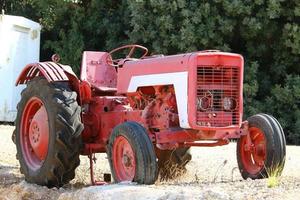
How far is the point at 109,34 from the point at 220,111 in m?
12.4

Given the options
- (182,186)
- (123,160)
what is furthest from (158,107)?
(182,186)

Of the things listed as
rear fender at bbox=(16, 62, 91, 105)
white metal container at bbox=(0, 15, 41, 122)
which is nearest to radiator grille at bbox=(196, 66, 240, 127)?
rear fender at bbox=(16, 62, 91, 105)

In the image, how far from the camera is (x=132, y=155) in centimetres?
670

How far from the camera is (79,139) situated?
293 inches

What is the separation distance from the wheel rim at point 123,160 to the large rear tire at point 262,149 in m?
1.51

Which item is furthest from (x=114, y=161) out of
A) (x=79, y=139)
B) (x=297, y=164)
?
(x=297, y=164)

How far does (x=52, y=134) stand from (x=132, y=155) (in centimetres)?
117

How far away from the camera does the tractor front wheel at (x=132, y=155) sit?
6.46 m

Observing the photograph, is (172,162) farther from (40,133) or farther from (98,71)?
(40,133)

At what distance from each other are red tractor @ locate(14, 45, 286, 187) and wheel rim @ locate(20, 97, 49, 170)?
0.01 metres

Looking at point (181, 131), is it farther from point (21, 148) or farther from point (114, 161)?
point (21, 148)

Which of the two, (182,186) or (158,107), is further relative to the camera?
(158,107)

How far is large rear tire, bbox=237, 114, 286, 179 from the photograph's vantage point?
283 inches

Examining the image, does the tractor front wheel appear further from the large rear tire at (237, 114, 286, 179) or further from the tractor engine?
the large rear tire at (237, 114, 286, 179)
